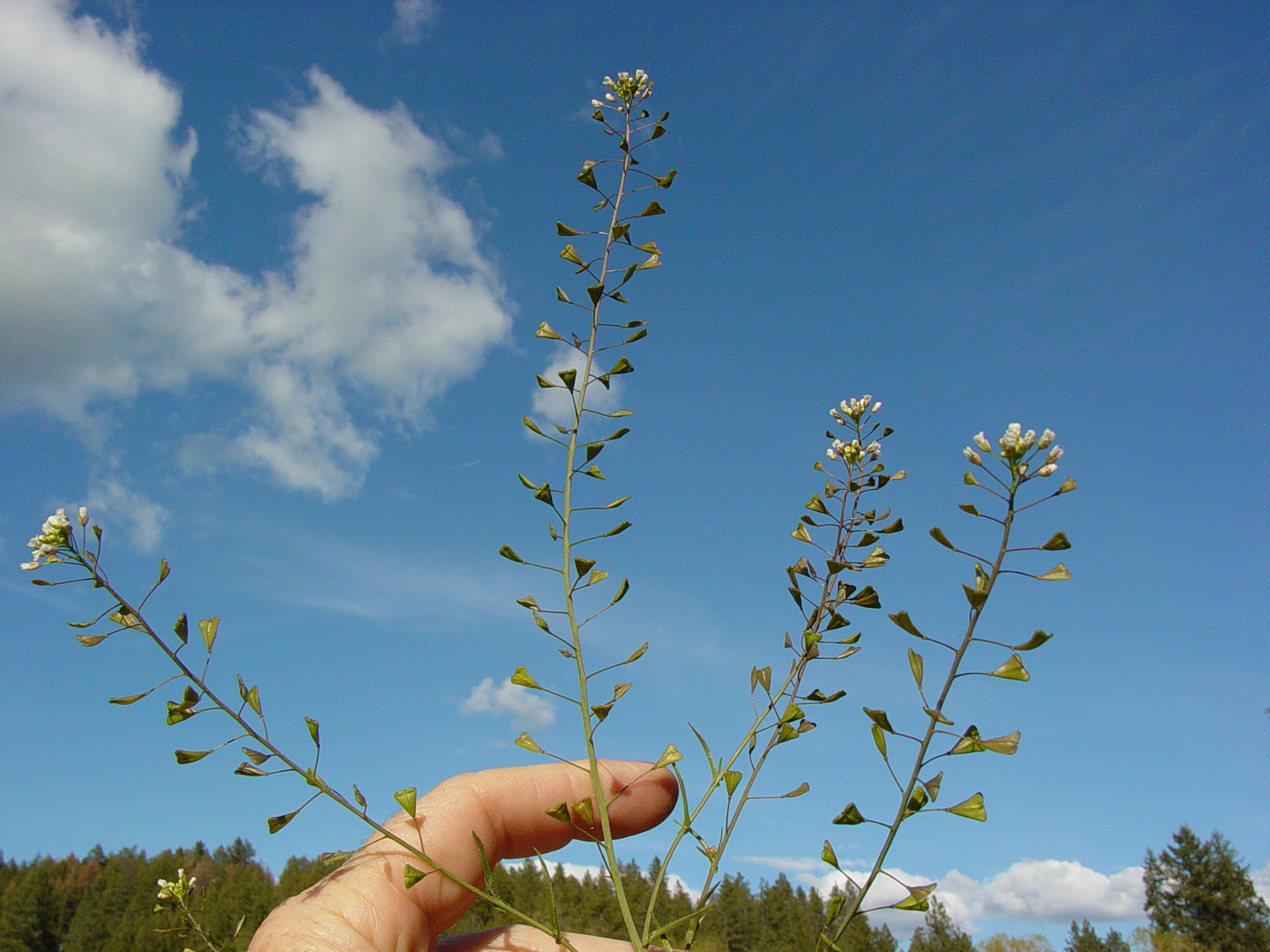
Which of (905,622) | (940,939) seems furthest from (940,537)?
(940,939)

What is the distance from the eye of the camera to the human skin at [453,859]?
1.75 m

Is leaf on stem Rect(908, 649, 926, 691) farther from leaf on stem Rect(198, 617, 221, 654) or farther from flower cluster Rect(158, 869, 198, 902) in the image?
flower cluster Rect(158, 869, 198, 902)

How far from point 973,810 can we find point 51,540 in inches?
71.5

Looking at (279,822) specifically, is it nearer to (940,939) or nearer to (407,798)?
(407,798)

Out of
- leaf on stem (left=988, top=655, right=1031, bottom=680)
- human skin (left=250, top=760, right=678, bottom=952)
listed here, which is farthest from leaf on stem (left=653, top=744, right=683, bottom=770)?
leaf on stem (left=988, top=655, right=1031, bottom=680)

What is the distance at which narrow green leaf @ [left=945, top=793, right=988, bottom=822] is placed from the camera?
122cm

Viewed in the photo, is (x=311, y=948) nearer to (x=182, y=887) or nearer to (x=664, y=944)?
(x=664, y=944)

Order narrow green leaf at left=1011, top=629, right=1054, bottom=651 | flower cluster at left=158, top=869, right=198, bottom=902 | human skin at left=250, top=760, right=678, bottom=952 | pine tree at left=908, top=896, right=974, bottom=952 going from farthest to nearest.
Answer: pine tree at left=908, top=896, right=974, bottom=952 → flower cluster at left=158, top=869, right=198, bottom=902 → human skin at left=250, top=760, right=678, bottom=952 → narrow green leaf at left=1011, top=629, right=1054, bottom=651

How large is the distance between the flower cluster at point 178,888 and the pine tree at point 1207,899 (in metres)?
53.9

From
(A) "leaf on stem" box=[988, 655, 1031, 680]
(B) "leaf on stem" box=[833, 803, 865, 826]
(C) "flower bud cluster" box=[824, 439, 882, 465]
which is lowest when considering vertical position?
(B) "leaf on stem" box=[833, 803, 865, 826]

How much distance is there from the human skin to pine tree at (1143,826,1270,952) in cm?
5358

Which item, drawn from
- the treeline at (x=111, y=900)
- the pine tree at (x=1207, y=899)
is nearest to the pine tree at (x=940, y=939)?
the pine tree at (x=1207, y=899)

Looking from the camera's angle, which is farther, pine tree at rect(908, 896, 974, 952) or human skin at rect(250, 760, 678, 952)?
pine tree at rect(908, 896, 974, 952)

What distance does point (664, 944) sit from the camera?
1.47 meters
